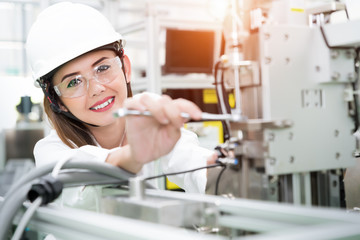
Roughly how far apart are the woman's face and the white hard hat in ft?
0.14

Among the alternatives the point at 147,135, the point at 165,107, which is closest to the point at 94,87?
the point at 147,135

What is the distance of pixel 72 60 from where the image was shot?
4.93 ft

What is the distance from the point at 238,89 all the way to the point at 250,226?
1.75 feet

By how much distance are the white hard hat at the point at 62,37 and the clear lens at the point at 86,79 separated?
0.07 meters

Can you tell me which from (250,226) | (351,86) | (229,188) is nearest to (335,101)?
(351,86)

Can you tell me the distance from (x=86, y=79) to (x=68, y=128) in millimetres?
231

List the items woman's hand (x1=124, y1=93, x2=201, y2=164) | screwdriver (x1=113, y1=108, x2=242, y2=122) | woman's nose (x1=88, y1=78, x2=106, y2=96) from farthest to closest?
1. woman's nose (x1=88, y1=78, x2=106, y2=96)
2. woman's hand (x1=124, y1=93, x2=201, y2=164)
3. screwdriver (x1=113, y1=108, x2=242, y2=122)

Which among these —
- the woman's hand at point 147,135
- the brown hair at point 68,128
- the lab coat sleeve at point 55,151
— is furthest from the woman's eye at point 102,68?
the woman's hand at point 147,135

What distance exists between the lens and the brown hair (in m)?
1.54

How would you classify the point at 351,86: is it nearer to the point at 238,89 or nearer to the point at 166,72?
the point at 238,89

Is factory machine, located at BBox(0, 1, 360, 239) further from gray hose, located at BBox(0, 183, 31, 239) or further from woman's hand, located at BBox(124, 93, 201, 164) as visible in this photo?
gray hose, located at BBox(0, 183, 31, 239)

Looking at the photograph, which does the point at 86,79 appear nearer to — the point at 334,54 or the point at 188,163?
the point at 188,163

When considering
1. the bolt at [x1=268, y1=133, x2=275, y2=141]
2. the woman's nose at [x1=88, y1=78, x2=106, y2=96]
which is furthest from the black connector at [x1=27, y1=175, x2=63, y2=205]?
the woman's nose at [x1=88, y1=78, x2=106, y2=96]

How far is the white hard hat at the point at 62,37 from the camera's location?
149 centimetres
